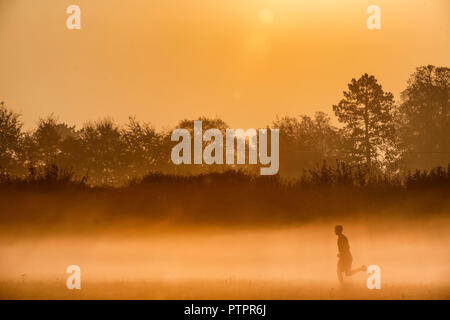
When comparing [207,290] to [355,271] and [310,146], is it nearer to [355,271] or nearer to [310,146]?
[355,271]

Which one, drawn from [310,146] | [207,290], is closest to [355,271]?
[207,290]

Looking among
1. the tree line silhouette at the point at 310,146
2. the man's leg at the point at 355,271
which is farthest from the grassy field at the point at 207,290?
the tree line silhouette at the point at 310,146

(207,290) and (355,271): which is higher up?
(355,271)

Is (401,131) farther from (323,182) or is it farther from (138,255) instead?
(138,255)

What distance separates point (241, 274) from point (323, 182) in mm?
4766

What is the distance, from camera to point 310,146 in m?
23.7

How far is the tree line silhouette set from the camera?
68.9 feet

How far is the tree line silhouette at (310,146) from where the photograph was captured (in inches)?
827

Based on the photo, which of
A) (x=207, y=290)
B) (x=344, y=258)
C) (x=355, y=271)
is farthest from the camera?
(x=207, y=290)

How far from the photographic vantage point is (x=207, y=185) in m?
20.6

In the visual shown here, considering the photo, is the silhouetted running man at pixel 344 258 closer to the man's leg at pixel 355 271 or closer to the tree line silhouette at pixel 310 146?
the man's leg at pixel 355 271
